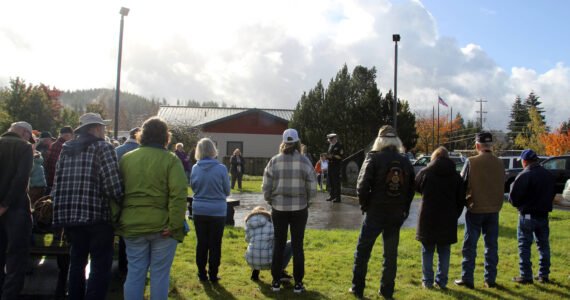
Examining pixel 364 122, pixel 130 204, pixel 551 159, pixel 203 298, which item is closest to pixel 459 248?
pixel 203 298

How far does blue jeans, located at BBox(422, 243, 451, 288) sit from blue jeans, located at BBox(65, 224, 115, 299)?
12.1ft

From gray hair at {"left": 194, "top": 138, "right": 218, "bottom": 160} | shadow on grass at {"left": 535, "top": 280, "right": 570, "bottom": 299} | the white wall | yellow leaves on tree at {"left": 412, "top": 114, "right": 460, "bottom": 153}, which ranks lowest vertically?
shadow on grass at {"left": 535, "top": 280, "right": 570, "bottom": 299}

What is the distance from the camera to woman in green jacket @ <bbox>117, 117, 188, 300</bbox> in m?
3.88

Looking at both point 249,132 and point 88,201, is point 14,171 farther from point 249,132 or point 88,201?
point 249,132

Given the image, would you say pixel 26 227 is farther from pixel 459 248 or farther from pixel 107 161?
pixel 459 248

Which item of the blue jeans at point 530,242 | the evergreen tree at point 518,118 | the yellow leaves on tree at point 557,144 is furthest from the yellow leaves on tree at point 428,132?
the blue jeans at point 530,242

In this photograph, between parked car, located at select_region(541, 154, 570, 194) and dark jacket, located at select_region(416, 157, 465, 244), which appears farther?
parked car, located at select_region(541, 154, 570, 194)

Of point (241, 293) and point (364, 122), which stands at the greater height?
point (364, 122)

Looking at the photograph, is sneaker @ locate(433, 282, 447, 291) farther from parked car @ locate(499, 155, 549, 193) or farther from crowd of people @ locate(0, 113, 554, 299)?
parked car @ locate(499, 155, 549, 193)

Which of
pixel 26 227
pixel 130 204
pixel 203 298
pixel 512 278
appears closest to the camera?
pixel 130 204

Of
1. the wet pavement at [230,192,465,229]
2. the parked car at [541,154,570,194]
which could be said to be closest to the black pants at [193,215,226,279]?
the wet pavement at [230,192,465,229]

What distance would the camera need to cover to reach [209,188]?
5457mm

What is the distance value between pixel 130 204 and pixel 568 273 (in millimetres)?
6259

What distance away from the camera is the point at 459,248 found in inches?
306
